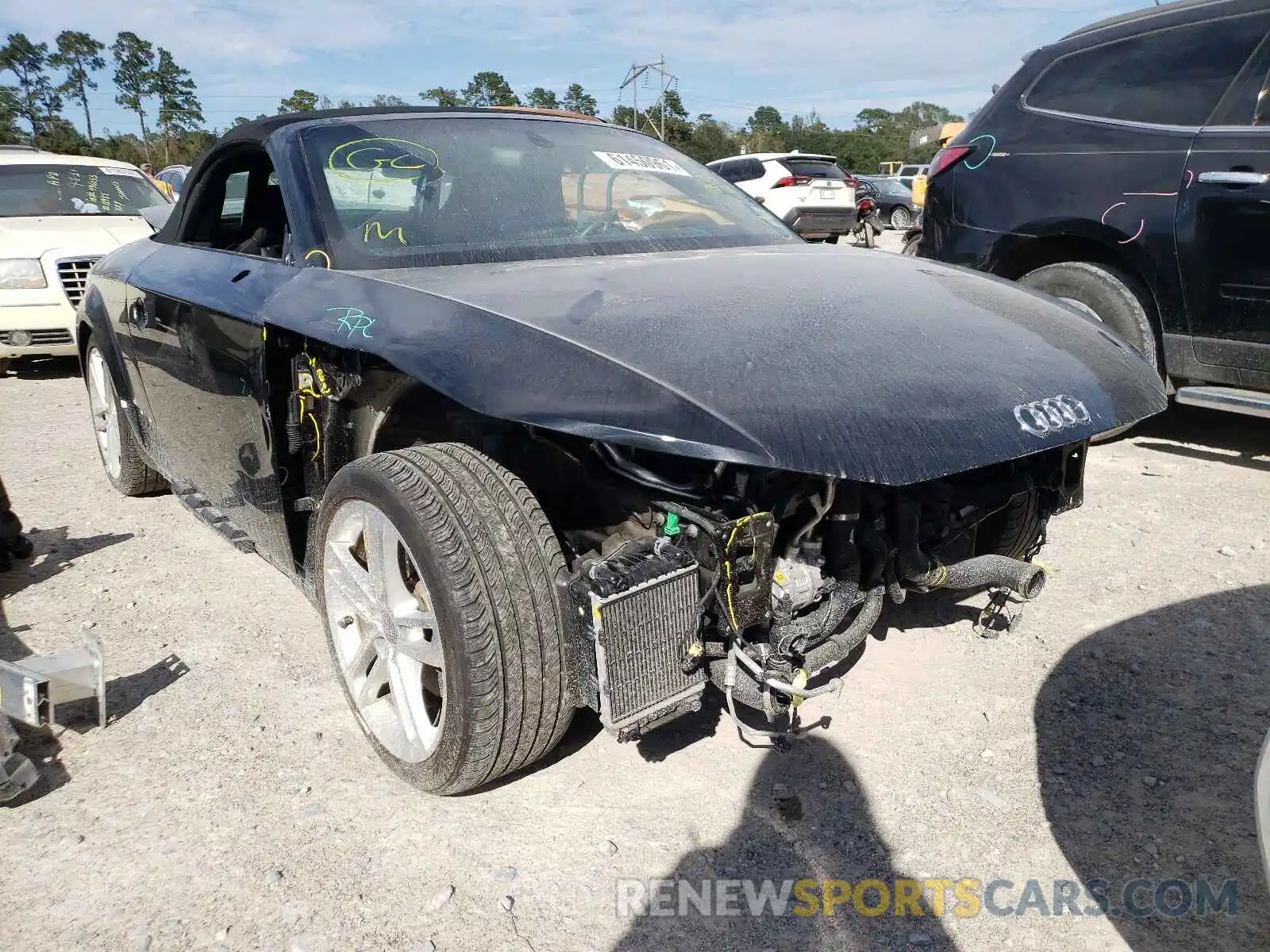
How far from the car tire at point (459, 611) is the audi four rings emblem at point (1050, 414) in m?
1.01

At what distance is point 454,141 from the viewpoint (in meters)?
2.87

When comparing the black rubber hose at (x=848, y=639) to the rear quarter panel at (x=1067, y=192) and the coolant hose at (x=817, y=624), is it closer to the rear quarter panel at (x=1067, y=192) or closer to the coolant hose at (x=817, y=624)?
the coolant hose at (x=817, y=624)

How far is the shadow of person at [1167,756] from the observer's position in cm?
192

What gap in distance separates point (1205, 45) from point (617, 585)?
4.22 metres

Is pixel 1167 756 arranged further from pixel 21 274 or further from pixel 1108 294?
pixel 21 274

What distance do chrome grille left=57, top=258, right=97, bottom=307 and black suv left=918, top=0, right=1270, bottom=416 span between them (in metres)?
6.47

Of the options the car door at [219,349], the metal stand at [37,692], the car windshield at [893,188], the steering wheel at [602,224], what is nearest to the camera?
the metal stand at [37,692]

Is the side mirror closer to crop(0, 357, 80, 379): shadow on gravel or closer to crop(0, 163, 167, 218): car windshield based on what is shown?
crop(0, 163, 167, 218): car windshield

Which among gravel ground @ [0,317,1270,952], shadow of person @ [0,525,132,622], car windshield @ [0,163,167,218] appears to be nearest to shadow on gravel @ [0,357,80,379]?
car windshield @ [0,163,167,218]

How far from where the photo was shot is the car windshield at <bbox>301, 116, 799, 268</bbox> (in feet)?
8.37

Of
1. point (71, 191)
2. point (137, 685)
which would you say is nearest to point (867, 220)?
point (71, 191)

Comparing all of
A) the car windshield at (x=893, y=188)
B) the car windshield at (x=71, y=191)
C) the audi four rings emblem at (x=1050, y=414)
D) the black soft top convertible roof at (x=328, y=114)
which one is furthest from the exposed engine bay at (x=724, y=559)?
the car windshield at (x=893, y=188)

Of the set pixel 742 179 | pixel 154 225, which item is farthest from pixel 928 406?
pixel 742 179

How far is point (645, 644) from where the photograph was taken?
6.16 ft
